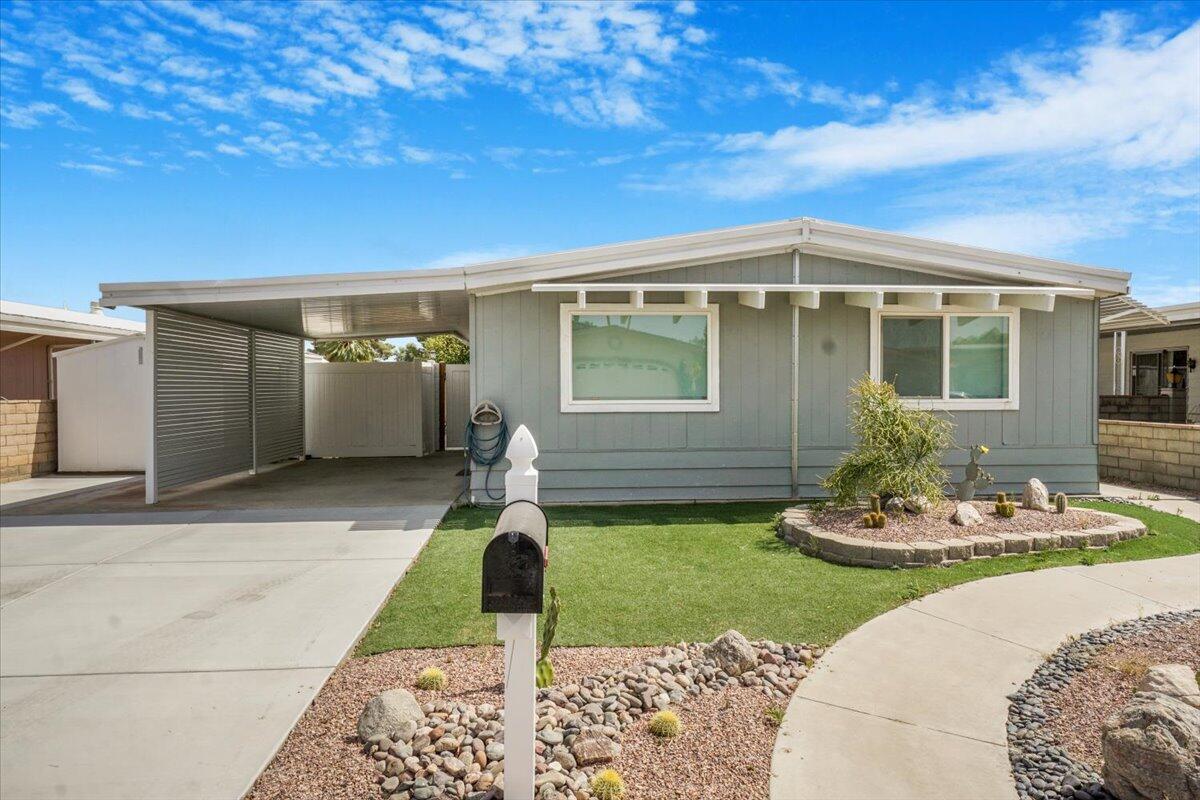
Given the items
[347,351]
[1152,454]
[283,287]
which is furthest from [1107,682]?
[347,351]

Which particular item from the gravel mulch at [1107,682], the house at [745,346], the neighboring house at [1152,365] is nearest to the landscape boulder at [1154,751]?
the gravel mulch at [1107,682]

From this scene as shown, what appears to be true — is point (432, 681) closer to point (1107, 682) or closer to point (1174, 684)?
point (1174, 684)

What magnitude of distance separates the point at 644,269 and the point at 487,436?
2524mm

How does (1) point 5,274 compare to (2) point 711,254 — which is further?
(1) point 5,274

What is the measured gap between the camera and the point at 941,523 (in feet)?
18.7

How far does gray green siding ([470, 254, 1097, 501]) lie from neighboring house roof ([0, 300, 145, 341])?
922 centimetres

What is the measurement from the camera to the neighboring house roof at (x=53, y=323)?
444 inches

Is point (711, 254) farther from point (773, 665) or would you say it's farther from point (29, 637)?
point (29, 637)

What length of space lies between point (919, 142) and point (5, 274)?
20730mm

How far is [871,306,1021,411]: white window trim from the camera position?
773cm

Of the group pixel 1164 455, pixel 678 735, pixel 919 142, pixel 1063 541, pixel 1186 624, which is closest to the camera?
pixel 678 735

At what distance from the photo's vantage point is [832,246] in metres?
7.39

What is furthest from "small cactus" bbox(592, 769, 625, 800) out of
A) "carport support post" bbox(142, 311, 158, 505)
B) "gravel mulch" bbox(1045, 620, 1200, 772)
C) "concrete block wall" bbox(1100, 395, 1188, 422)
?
"concrete block wall" bbox(1100, 395, 1188, 422)

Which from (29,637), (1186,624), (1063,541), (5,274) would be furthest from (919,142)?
(5,274)
